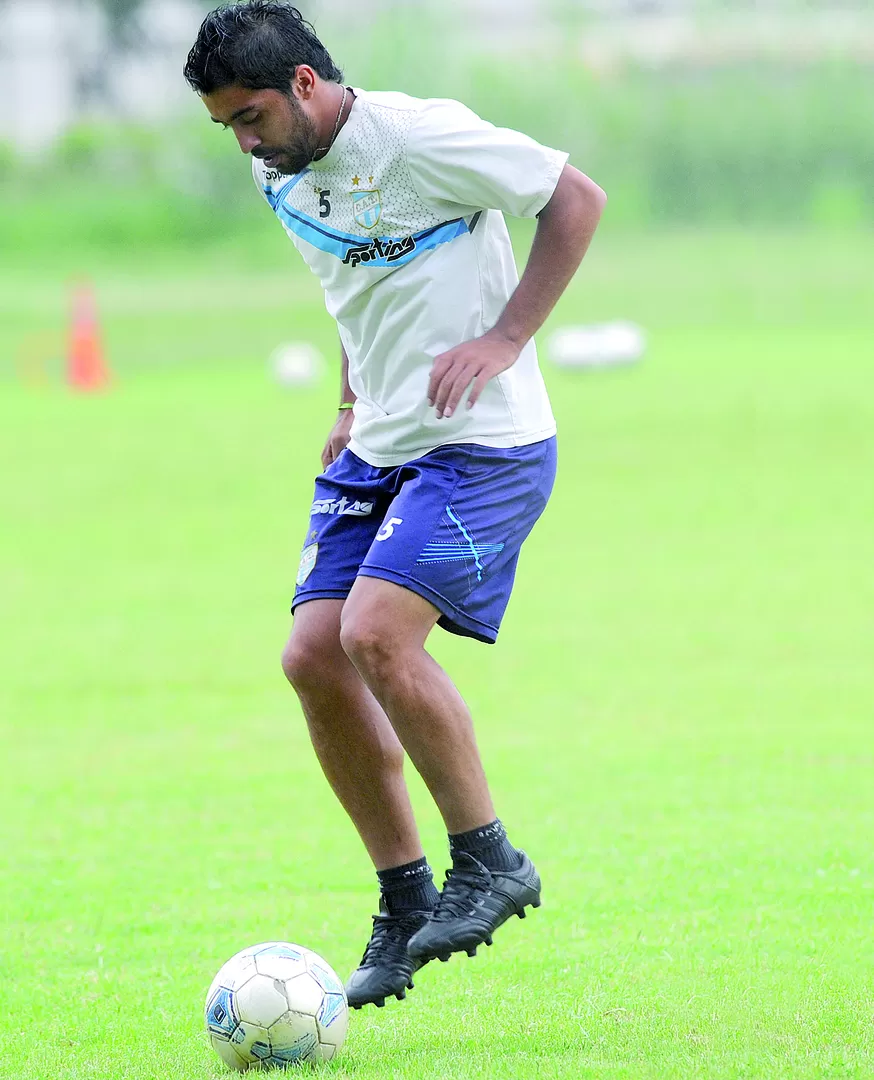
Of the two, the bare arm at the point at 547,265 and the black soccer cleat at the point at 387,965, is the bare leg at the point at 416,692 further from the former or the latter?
the bare arm at the point at 547,265

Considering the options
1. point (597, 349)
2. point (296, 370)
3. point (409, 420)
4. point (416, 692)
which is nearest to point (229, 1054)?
point (416, 692)

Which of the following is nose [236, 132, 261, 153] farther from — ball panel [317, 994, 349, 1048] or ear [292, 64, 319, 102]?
ball panel [317, 994, 349, 1048]

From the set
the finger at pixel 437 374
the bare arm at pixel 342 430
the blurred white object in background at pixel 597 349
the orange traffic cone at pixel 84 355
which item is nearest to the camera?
the finger at pixel 437 374

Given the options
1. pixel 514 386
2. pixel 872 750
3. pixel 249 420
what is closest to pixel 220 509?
pixel 249 420

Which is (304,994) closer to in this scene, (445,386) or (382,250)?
(445,386)

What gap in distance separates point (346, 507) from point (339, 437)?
41 cm

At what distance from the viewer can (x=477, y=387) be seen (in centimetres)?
406

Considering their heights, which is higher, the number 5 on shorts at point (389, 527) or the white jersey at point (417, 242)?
the white jersey at point (417, 242)

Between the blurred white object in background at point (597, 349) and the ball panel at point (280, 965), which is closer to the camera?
→ the ball panel at point (280, 965)

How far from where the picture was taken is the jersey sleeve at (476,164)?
401 centimetres

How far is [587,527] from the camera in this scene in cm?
1388

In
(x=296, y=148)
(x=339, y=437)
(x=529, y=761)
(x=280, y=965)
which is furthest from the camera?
(x=529, y=761)

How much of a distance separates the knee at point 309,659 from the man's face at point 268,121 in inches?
45.7

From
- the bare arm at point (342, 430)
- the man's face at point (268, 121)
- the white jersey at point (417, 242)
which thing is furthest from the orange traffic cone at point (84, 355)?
the man's face at point (268, 121)
